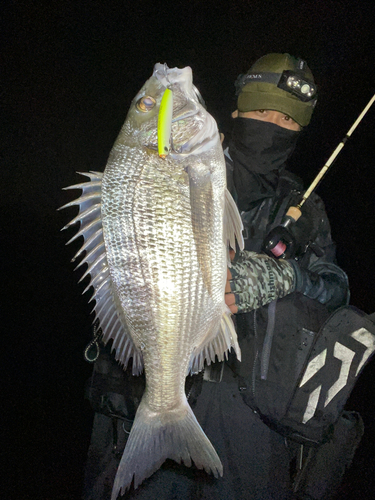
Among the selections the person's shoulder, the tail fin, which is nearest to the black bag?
the tail fin

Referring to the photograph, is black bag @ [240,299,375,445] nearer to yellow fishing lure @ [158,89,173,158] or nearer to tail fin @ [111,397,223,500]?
tail fin @ [111,397,223,500]

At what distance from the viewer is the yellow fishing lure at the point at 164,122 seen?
0.74 meters

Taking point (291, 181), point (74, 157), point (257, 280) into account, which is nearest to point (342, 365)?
point (257, 280)

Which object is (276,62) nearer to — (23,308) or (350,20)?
(350,20)

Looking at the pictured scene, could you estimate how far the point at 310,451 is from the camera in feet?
4.19

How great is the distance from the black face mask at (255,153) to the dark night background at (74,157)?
1328 millimetres

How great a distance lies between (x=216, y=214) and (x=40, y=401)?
290cm

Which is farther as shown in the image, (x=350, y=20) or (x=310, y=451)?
(x=350, y=20)

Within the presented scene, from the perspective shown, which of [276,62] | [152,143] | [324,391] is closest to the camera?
[152,143]

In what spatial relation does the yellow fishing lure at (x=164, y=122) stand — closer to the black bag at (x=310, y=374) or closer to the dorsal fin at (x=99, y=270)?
the dorsal fin at (x=99, y=270)

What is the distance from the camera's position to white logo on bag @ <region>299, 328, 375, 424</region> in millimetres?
1127

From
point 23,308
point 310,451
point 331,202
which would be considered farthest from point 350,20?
point 23,308

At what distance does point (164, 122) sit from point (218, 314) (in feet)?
1.82

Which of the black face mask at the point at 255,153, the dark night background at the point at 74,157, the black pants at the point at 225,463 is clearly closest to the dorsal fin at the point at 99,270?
the black pants at the point at 225,463
